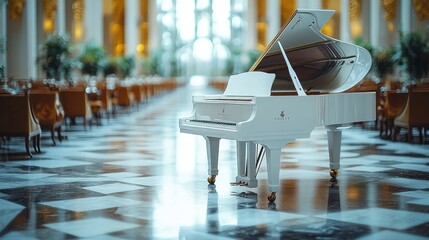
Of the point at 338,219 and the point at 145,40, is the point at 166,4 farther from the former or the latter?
the point at 338,219

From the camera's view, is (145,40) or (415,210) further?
(145,40)

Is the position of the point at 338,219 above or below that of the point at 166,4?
below

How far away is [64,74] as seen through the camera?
17672 millimetres

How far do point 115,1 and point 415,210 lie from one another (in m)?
35.1

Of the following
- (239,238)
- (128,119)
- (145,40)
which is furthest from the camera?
(145,40)

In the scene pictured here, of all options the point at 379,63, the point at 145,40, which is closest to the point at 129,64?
the point at 379,63

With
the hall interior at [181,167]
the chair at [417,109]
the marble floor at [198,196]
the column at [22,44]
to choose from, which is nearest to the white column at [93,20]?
the hall interior at [181,167]

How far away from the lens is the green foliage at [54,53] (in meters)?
16.8

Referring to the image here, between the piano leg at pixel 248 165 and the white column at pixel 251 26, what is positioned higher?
the white column at pixel 251 26

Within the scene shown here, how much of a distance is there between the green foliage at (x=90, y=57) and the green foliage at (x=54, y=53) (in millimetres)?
3693

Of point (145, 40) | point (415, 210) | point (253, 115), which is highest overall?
point (145, 40)

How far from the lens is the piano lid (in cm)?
569

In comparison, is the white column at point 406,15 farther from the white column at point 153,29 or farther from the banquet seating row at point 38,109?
the white column at point 153,29

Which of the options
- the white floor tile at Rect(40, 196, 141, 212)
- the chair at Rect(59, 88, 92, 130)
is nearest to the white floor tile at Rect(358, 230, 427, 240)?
the white floor tile at Rect(40, 196, 141, 212)
